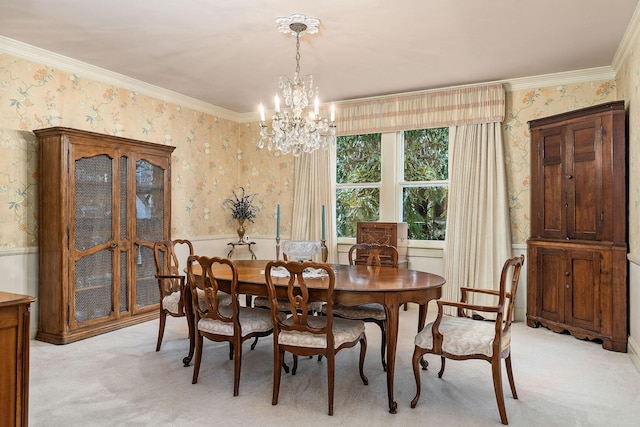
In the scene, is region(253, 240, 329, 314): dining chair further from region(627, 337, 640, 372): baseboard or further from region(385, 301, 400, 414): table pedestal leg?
region(627, 337, 640, 372): baseboard

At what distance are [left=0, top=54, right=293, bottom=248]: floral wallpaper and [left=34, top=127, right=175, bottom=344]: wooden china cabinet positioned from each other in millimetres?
174

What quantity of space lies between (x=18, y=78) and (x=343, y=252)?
3867mm

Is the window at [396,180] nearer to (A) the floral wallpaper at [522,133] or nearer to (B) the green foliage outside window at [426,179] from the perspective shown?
(B) the green foliage outside window at [426,179]

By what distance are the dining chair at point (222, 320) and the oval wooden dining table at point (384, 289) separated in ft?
0.31

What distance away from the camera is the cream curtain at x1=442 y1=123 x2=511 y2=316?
184 inches

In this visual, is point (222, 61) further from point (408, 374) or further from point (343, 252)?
point (408, 374)

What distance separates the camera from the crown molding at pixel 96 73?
12.3 feet

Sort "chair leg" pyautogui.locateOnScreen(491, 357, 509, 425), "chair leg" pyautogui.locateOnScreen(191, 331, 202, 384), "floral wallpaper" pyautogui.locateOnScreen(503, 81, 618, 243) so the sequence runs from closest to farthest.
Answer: "chair leg" pyautogui.locateOnScreen(491, 357, 509, 425), "chair leg" pyautogui.locateOnScreen(191, 331, 202, 384), "floral wallpaper" pyautogui.locateOnScreen(503, 81, 618, 243)

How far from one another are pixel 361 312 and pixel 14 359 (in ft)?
6.96

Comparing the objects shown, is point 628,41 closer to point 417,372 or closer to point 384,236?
point 384,236

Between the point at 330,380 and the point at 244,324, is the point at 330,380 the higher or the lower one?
the lower one

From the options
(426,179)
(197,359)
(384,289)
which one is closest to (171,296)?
(197,359)

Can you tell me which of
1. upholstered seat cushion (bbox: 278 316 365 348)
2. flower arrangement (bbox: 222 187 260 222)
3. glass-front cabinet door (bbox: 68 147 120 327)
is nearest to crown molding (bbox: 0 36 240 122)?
glass-front cabinet door (bbox: 68 147 120 327)

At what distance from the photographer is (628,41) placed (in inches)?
138
